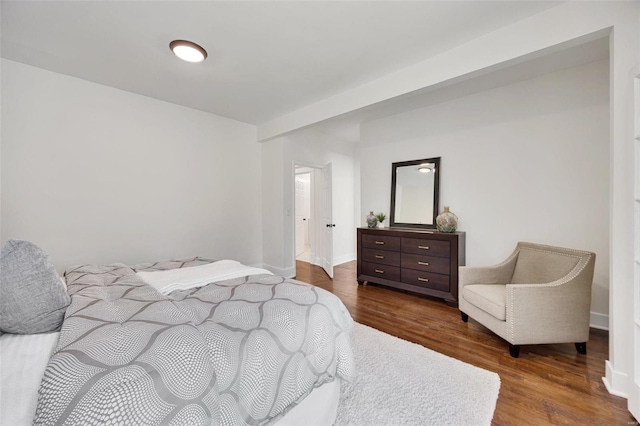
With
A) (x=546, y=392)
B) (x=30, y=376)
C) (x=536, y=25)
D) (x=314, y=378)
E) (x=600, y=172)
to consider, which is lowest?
(x=546, y=392)

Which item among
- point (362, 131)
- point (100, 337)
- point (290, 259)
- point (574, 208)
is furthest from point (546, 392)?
point (362, 131)

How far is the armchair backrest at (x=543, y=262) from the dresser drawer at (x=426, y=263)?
0.68 meters

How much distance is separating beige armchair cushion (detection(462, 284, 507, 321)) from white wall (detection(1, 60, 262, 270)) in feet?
10.7

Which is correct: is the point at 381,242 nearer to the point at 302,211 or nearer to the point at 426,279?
the point at 426,279

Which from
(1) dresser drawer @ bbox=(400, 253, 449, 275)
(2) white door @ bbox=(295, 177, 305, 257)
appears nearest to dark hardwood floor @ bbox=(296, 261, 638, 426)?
(1) dresser drawer @ bbox=(400, 253, 449, 275)

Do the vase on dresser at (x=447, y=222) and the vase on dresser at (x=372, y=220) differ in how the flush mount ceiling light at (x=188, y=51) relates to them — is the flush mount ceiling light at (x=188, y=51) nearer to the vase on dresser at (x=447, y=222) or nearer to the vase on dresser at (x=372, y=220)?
the vase on dresser at (x=372, y=220)

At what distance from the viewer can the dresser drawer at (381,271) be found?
3.59 m

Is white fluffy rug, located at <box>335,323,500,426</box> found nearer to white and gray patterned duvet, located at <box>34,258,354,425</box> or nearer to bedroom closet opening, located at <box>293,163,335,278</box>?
white and gray patterned duvet, located at <box>34,258,354,425</box>

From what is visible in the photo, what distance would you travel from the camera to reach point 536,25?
74.1 inches

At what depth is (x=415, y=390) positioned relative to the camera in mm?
1669

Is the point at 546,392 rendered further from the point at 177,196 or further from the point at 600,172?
the point at 177,196

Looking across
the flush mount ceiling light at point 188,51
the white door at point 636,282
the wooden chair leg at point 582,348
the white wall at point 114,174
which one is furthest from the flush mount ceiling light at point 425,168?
the flush mount ceiling light at point 188,51

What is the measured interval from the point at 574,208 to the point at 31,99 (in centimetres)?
556

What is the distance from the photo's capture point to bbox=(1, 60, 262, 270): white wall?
100 inches
